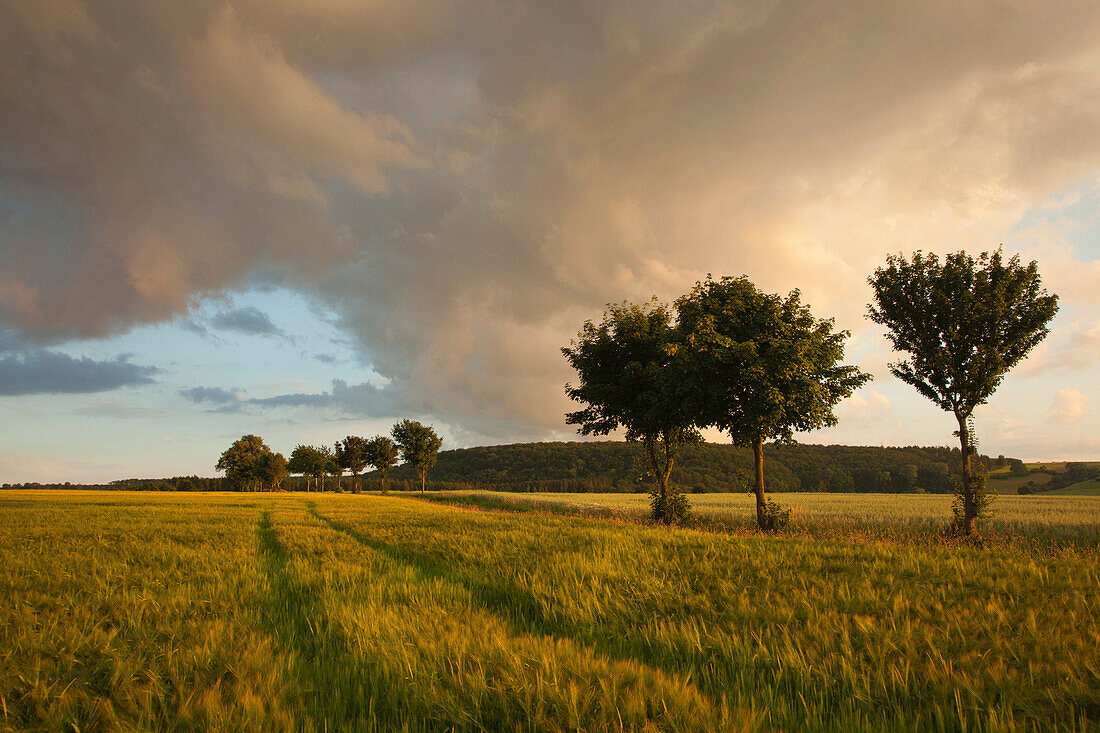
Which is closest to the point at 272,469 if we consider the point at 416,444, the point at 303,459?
the point at 303,459

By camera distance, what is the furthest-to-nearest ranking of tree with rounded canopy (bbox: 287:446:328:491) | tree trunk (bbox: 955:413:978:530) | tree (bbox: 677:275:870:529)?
tree with rounded canopy (bbox: 287:446:328:491) < tree (bbox: 677:275:870:529) < tree trunk (bbox: 955:413:978:530)

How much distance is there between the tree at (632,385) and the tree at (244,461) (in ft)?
364

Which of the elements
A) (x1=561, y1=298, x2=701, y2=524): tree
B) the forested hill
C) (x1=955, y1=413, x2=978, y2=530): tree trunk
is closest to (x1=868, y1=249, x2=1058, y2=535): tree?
(x1=955, y1=413, x2=978, y2=530): tree trunk

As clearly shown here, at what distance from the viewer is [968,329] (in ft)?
50.2

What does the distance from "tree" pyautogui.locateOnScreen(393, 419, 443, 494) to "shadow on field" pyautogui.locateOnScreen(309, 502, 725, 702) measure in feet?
225

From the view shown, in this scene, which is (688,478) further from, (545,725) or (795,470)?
(545,725)

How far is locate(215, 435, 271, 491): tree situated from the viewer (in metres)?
109

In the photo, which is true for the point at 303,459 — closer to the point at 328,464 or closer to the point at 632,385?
the point at 328,464

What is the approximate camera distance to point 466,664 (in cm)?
351

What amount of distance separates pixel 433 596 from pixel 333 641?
1728 mm

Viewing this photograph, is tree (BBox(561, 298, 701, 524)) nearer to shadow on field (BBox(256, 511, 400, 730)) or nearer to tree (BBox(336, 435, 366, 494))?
shadow on field (BBox(256, 511, 400, 730))

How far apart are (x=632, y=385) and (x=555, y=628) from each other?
19.8m

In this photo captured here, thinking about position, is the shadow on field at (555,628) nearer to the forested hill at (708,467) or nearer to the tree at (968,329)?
the tree at (968,329)

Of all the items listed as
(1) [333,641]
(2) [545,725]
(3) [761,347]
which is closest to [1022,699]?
(2) [545,725]
